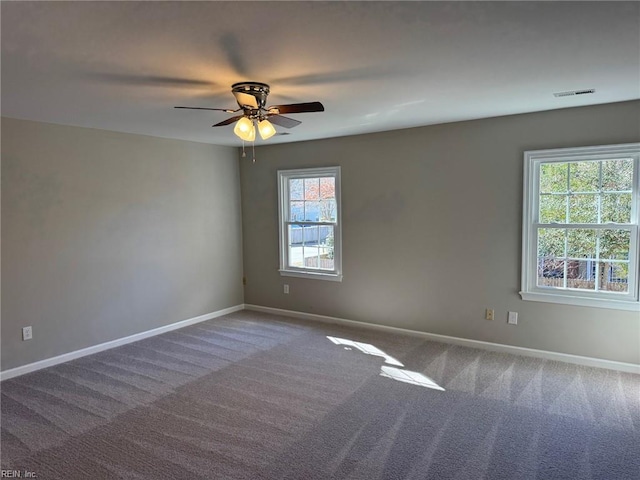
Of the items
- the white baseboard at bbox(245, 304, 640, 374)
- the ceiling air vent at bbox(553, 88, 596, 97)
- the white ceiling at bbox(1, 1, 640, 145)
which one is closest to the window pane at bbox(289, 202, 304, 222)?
the white baseboard at bbox(245, 304, 640, 374)

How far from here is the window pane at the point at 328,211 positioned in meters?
5.41

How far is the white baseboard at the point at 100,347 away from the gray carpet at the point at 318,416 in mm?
125

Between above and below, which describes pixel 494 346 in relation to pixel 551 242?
below

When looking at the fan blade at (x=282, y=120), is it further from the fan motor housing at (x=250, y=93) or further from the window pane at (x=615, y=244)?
the window pane at (x=615, y=244)

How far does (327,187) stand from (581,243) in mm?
2847

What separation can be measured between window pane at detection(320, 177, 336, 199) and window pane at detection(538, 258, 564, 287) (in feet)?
8.07

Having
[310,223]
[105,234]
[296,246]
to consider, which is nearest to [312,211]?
[310,223]

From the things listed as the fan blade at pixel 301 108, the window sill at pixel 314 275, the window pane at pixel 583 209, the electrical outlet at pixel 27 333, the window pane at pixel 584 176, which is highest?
the fan blade at pixel 301 108

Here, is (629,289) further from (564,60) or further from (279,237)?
(279,237)

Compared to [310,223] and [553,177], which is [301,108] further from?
[310,223]

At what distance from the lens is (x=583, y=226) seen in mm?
3910

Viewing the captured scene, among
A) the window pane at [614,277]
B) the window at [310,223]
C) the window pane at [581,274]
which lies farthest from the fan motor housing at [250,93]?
the window pane at [614,277]

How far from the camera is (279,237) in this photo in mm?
5859

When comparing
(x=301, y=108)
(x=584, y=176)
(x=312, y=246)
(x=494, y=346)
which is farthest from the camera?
(x=312, y=246)
